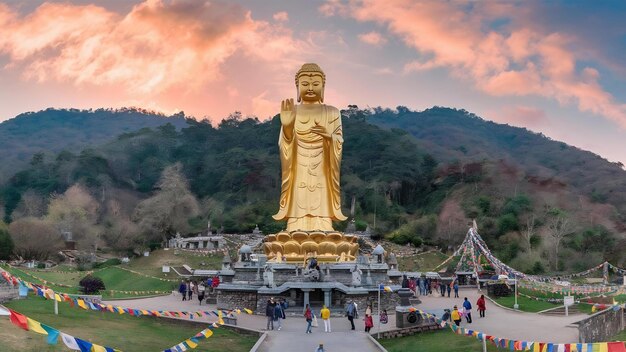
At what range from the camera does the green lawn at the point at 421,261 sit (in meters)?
34.5

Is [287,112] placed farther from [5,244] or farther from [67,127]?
[67,127]

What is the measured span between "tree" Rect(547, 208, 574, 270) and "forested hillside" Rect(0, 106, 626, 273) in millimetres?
94

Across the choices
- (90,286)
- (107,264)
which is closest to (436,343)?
(90,286)

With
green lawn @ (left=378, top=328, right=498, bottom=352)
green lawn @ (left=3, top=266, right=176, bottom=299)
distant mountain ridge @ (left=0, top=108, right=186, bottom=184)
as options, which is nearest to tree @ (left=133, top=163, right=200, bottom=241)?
green lawn @ (left=3, top=266, right=176, bottom=299)

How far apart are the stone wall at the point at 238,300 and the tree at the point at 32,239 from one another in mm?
20252

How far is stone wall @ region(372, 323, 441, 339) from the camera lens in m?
13.8

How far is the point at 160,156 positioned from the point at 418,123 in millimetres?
56326

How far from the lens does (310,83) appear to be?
73.4 ft

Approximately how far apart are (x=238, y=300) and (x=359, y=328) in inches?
185

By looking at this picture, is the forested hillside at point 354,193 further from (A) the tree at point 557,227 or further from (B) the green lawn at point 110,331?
(B) the green lawn at point 110,331

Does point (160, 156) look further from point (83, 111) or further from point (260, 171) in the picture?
point (83, 111)

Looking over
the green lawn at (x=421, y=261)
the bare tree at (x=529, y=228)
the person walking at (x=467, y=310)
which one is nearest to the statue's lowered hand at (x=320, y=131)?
the person walking at (x=467, y=310)

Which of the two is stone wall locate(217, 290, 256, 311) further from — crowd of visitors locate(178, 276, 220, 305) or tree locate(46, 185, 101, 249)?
tree locate(46, 185, 101, 249)

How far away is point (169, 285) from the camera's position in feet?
83.6
